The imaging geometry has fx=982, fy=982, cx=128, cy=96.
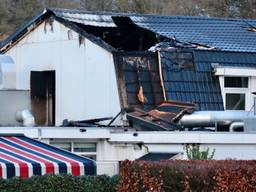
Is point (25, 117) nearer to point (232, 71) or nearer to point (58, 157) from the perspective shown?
point (232, 71)

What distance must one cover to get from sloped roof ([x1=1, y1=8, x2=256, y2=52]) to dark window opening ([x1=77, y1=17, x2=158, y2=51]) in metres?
0.15

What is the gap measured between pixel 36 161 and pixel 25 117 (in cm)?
726

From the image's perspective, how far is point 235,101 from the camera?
97.5ft

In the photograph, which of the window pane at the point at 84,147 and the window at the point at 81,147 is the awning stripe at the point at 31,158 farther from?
the window pane at the point at 84,147

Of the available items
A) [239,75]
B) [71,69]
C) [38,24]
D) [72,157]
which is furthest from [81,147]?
[38,24]

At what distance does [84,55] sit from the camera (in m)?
30.2

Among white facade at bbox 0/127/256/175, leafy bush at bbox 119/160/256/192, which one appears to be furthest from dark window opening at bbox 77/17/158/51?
leafy bush at bbox 119/160/256/192

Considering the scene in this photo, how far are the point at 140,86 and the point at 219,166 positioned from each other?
13391 millimetres

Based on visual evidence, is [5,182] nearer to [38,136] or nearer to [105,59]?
[38,136]

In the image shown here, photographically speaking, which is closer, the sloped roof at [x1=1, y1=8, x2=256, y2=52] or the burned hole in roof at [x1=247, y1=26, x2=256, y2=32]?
the sloped roof at [x1=1, y1=8, x2=256, y2=52]

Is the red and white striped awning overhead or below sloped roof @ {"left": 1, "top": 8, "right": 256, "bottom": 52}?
below

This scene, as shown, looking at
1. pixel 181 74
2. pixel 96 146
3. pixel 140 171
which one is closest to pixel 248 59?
pixel 181 74

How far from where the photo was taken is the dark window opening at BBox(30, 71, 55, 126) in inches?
1244

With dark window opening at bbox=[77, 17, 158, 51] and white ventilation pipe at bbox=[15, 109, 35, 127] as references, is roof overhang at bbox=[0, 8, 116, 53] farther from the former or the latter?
white ventilation pipe at bbox=[15, 109, 35, 127]
